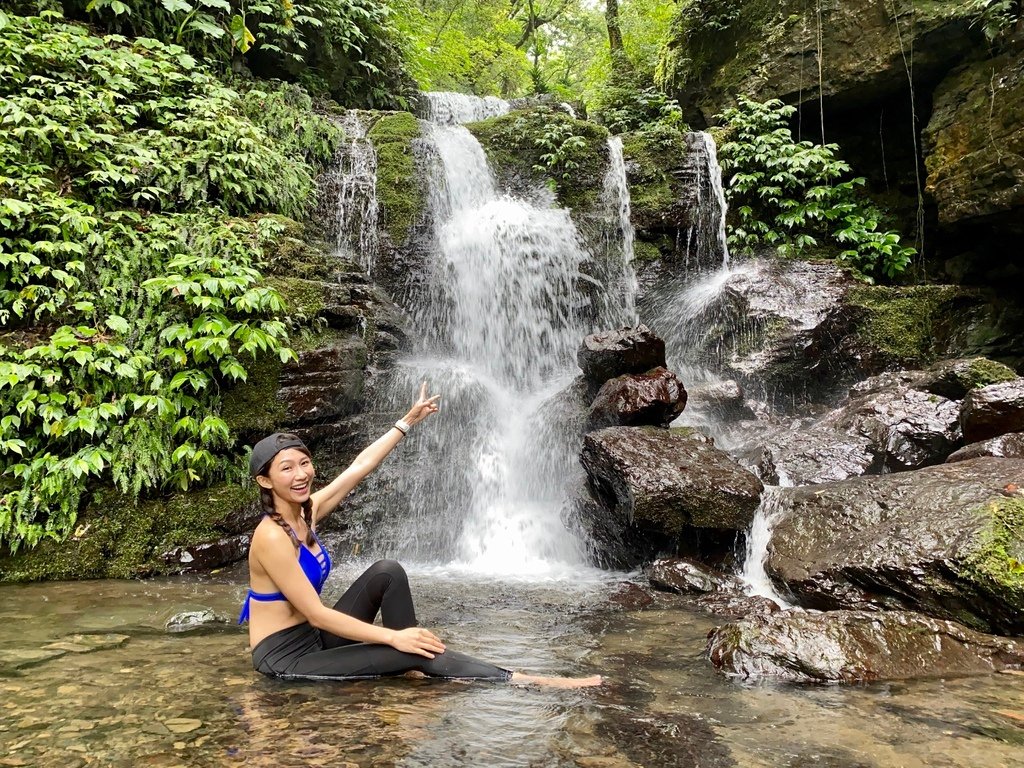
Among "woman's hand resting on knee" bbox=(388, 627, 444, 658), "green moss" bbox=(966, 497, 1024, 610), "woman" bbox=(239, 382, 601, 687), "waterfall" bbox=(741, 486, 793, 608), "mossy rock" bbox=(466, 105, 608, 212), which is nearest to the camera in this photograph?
"woman" bbox=(239, 382, 601, 687)

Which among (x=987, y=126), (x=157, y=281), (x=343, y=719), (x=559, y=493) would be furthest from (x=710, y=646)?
(x=987, y=126)

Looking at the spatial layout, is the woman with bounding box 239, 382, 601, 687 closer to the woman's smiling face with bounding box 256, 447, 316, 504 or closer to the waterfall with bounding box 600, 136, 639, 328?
the woman's smiling face with bounding box 256, 447, 316, 504

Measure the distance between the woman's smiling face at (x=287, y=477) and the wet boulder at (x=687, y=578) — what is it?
360 centimetres

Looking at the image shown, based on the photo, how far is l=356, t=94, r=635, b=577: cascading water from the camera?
6.96 m

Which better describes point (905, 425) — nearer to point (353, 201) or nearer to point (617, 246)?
point (617, 246)

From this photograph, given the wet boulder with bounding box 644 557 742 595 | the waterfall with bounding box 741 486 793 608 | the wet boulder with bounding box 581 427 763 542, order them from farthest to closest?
the wet boulder with bounding box 581 427 763 542 → the waterfall with bounding box 741 486 793 608 → the wet boulder with bounding box 644 557 742 595

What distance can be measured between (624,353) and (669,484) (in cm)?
218

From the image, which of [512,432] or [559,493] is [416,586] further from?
[512,432]

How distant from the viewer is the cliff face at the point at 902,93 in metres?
8.94

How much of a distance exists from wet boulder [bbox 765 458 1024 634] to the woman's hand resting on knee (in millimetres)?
3087

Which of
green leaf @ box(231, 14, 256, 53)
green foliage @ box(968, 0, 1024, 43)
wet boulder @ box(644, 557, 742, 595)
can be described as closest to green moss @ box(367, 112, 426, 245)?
green leaf @ box(231, 14, 256, 53)

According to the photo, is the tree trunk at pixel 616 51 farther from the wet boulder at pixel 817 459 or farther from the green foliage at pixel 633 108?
the wet boulder at pixel 817 459

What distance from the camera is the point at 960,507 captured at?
4438 mm

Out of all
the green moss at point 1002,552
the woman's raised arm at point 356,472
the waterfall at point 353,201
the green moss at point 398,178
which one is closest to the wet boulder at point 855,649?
the green moss at point 1002,552
